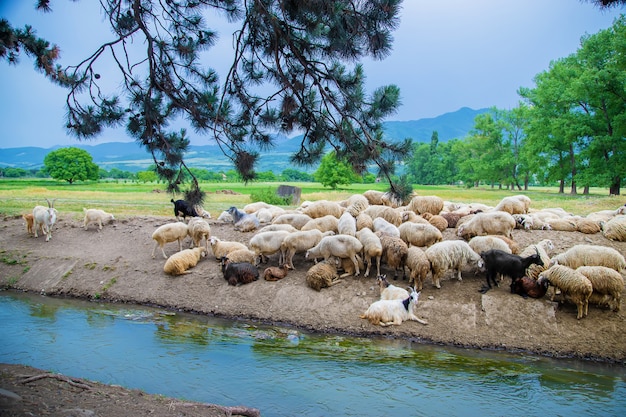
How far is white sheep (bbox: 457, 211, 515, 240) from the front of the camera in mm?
14312

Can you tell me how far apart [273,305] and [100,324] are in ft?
14.4

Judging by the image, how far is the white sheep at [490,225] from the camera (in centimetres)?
1431

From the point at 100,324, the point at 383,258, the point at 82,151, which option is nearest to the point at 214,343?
the point at 100,324

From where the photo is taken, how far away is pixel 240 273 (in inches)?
536

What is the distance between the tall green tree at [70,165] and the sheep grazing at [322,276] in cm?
3928

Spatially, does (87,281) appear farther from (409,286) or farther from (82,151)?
(82,151)

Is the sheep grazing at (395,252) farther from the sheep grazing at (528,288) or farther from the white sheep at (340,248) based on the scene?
the sheep grazing at (528,288)

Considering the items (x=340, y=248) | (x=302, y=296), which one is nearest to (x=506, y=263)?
(x=340, y=248)

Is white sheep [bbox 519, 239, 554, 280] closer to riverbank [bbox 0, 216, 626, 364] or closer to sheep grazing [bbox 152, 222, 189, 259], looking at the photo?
riverbank [bbox 0, 216, 626, 364]

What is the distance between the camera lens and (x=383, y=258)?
13.7 metres

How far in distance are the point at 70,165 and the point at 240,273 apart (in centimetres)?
3875

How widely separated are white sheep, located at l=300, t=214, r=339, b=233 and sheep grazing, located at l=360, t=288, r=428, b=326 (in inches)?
167

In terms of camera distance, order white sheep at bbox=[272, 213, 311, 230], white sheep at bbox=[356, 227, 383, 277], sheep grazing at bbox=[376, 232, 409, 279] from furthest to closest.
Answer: white sheep at bbox=[272, 213, 311, 230] → white sheep at bbox=[356, 227, 383, 277] → sheep grazing at bbox=[376, 232, 409, 279]

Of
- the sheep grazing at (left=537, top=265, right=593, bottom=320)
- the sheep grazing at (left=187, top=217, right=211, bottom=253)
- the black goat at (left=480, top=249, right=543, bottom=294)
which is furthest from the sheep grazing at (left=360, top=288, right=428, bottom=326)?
the sheep grazing at (left=187, top=217, right=211, bottom=253)
